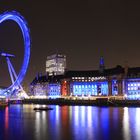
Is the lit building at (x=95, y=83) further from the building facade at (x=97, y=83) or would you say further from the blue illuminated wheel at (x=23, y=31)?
the blue illuminated wheel at (x=23, y=31)

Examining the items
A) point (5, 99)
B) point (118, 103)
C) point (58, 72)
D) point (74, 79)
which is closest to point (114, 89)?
point (74, 79)

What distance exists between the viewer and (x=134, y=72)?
11025 cm

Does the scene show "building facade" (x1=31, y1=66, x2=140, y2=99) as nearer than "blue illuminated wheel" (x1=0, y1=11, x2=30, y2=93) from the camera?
No

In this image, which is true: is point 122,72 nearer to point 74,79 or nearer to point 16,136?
point 74,79

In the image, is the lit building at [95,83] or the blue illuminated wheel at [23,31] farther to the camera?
the lit building at [95,83]

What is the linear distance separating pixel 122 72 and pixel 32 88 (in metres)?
39.6

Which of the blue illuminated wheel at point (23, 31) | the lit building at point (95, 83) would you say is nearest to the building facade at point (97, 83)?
the lit building at point (95, 83)

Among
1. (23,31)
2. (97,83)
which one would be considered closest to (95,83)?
(97,83)

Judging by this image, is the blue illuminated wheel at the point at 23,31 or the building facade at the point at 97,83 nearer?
the blue illuminated wheel at the point at 23,31

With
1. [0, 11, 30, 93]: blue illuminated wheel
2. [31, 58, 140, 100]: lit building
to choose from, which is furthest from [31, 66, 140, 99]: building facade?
[0, 11, 30, 93]: blue illuminated wheel

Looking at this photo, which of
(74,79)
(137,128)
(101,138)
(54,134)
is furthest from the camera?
(74,79)

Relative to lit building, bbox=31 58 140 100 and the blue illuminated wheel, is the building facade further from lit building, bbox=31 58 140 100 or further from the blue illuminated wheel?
the blue illuminated wheel

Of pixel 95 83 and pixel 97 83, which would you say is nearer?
pixel 97 83

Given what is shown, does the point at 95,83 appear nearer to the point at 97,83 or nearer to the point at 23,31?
the point at 97,83
